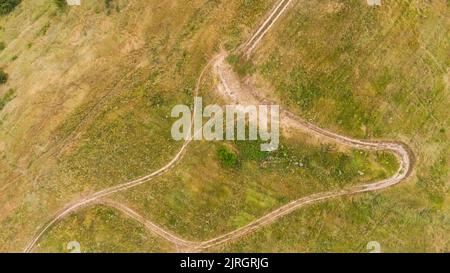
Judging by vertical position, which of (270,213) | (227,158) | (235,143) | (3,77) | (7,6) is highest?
(7,6)

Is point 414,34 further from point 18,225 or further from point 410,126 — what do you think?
point 18,225

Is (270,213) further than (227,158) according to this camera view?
Yes

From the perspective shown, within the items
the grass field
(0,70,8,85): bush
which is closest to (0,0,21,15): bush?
(0,70,8,85): bush

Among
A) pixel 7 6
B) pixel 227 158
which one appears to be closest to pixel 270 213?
pixel 227 158

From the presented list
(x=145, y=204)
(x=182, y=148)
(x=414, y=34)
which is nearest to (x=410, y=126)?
(x=414, y=34)

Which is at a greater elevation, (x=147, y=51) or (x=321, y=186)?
(x=147, y=51)

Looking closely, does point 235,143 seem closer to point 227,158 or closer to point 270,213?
point 227,158

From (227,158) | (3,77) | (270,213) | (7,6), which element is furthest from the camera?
(7,6)
